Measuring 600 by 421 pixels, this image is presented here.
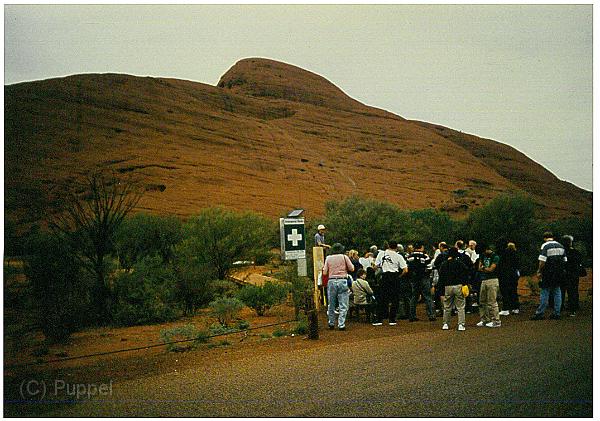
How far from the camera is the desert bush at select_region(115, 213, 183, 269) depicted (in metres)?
18.3

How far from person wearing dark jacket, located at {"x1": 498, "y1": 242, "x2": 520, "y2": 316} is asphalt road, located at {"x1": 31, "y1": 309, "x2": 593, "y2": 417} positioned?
6.17ft

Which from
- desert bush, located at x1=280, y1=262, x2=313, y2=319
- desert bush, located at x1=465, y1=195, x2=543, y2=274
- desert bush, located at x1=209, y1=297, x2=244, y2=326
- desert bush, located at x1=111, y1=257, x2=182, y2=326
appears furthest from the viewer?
desert bush, located at x1=465, y1=195, x2=543, y2=274

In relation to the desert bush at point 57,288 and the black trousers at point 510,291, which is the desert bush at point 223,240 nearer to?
the desert bush at point 57,288

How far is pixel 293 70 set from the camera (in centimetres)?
5009

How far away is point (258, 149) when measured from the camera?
39.2 m

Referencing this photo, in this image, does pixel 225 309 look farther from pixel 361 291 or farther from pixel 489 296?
pixel 489 296

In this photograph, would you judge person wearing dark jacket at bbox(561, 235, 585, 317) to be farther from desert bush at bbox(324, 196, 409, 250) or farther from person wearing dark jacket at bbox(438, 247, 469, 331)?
desert bush at bbox(324, 196, 409, 250)

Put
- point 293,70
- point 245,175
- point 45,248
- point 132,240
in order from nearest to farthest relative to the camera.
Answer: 1. point 45,248
2. point 132,240
3. point 245,175
4. point 293,70

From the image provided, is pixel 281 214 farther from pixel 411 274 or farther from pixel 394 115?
pixel 411 274

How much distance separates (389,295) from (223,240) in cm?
818

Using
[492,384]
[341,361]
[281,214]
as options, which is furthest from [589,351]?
[281,214]

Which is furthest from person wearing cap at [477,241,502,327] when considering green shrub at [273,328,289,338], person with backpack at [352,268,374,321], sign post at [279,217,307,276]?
green shrub at [273,328,289,338]

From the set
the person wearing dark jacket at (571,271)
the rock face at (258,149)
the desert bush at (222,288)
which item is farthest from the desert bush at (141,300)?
the rock face at (258,149)

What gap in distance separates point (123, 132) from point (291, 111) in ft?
52.9
